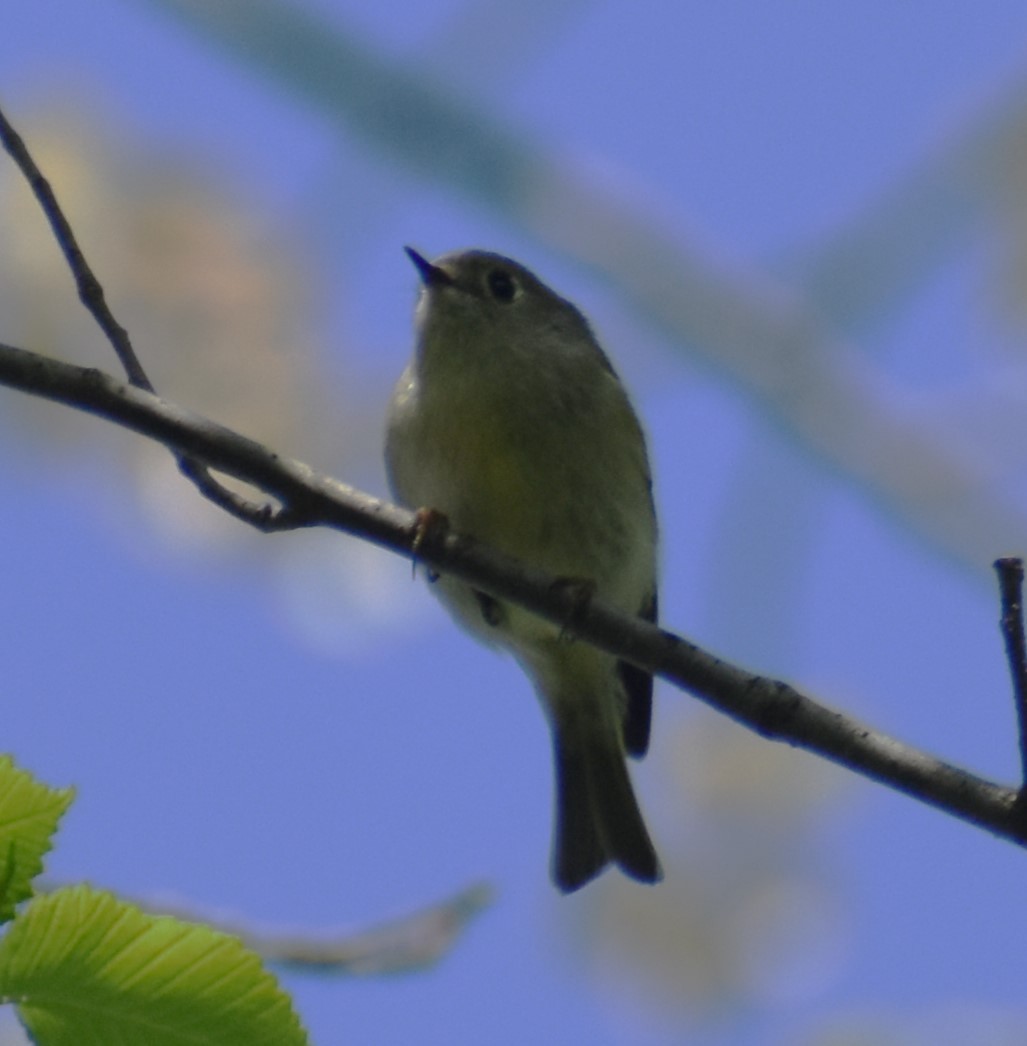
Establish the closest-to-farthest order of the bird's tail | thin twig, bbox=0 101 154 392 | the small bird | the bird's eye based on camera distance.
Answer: thin twig, bbox=0 101 154 392 → the small bird → the bird's tail → the bird's eye

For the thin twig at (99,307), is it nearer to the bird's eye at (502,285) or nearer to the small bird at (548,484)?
the small bird at (548,484)

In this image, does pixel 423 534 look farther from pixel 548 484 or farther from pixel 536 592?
pixel 548 484

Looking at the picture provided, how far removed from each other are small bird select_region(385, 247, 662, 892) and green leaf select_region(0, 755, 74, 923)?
1932 mm

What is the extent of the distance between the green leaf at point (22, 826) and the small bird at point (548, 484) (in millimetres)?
1932

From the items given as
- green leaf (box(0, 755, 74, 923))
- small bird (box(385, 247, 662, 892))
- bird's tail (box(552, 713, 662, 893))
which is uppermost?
small bird (box(385, 247, 662, 892))

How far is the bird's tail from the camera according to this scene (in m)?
4.11

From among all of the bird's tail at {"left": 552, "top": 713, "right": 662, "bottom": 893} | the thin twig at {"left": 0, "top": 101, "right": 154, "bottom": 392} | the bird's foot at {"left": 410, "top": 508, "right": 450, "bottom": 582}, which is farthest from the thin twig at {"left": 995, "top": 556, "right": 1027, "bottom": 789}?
the bird's tail at {"left": 552, "top": 713, "right": 662, "bottom": 893}

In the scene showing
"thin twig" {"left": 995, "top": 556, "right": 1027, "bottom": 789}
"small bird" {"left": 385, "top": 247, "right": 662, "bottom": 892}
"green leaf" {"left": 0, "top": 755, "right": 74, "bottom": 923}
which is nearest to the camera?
"green leaf" {"left": 0, "top": 755, "right": 74, "bottom": 923}

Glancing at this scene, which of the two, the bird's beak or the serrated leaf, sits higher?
the bird's beak

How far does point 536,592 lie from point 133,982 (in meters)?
1.23

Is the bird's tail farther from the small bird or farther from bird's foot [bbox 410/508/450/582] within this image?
bird's foot [bbox 410/508/450/582]

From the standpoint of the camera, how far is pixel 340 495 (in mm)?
2607

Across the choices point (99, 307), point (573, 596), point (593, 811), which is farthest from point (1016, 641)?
point (593, 811)

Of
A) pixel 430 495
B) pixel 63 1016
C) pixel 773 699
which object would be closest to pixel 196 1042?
pixel 63 1016
